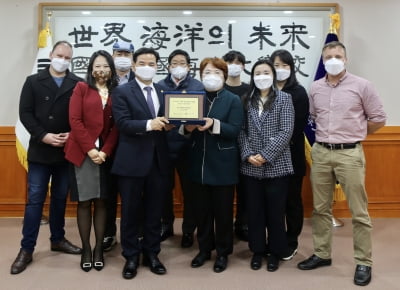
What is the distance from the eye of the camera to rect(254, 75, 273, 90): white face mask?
7.41ft

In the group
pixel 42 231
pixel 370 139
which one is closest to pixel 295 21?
pixel 370 139

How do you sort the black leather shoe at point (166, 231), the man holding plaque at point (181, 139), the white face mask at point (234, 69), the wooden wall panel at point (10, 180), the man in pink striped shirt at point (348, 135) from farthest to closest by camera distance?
the wooden wall panel at point (10, 180), the black leather shoe at point (166, 231), the white face mask at point (234, 69), the man holding plaque at point (181, 139), the man in pink striped shirt at point (348, 135)

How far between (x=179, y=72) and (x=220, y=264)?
4.37 feet

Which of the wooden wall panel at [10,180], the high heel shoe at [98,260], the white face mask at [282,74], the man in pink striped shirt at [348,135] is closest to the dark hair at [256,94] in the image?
the white face mask at [282,74]

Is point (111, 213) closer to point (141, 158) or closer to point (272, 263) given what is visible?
point (141, 158)

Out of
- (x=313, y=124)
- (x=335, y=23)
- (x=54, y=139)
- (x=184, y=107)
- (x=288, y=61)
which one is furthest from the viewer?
(x=335, y=23)

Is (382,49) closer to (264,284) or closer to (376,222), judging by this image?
(376,222)

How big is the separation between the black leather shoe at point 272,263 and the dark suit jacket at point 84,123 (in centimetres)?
120

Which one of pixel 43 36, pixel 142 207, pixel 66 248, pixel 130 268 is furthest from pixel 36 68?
pixel 130 268

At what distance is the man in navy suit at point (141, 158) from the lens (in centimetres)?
214

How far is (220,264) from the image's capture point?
7.63 feet

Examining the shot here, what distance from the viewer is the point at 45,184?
2.44 meters

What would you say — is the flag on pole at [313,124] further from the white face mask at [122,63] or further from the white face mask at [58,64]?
the white face mask at [58,64]

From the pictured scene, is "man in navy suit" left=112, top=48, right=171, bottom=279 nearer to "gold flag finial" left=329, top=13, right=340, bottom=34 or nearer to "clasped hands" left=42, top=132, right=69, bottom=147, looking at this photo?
"clasped hands" left=42, top=132, right=69, bottom=147
